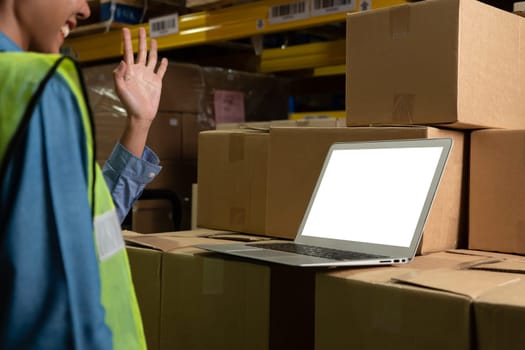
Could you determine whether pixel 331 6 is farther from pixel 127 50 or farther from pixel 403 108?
pixel 127 50

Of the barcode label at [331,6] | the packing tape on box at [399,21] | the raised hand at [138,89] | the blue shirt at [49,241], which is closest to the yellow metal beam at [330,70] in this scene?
the barcode label at [331,6]

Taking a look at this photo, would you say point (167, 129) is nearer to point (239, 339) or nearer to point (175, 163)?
point (175, 163)

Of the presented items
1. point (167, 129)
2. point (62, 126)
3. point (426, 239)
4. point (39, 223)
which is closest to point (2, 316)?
point (39, 223)

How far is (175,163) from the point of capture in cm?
311

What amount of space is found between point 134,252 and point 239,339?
1.30 feet

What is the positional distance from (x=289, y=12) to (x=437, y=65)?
1.10 m

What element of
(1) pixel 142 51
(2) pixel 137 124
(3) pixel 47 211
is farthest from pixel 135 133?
(3) pixel 47 211

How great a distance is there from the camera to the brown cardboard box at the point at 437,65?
1.54 m

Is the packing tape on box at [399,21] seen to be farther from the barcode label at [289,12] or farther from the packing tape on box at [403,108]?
the barcode label at [289,12]

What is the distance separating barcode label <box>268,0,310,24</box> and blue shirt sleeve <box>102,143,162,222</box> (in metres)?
1.42

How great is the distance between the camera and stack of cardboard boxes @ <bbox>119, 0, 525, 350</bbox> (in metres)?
1.14

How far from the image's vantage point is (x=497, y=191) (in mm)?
1578

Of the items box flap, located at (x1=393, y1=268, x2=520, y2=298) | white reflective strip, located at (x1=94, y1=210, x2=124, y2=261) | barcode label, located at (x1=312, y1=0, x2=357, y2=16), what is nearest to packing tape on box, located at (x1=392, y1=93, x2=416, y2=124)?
box flap, located at (x1=393, y1=268, x2=520, y2=298)

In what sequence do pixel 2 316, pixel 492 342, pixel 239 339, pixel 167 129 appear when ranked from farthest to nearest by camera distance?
pixel 167 129, pixel 239 339, pixel 492 342, pixel 2 316
